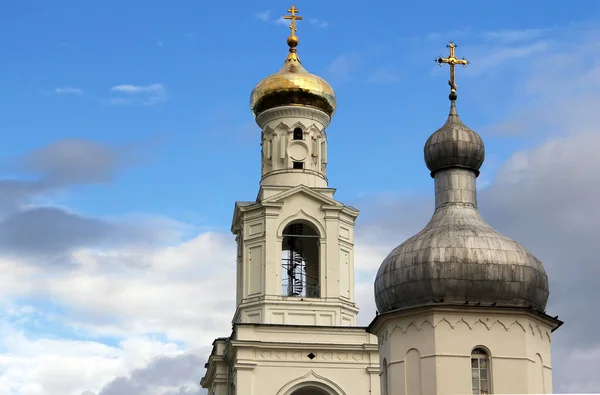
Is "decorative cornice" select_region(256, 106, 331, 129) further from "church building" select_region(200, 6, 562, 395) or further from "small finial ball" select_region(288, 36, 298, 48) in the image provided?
"small finial ball" select_region(288, 36, 298, 48)

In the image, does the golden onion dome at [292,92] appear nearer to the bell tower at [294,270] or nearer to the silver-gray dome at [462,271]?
the bell tower at [294,270]

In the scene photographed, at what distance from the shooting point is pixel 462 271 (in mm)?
27250

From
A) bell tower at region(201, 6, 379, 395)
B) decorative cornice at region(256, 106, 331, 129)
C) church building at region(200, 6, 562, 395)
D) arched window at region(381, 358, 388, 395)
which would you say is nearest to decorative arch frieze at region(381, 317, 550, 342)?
church building at region(200, 6, 562, 395)

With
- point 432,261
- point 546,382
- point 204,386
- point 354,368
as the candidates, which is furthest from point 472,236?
point 204,386

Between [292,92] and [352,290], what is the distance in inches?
224

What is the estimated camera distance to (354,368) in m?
38.8

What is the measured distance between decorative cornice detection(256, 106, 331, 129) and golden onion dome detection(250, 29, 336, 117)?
13 centimetres

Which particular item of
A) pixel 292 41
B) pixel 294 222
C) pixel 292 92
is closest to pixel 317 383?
pixel 294 222

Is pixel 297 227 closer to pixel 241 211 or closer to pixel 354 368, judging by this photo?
pixel 241 211

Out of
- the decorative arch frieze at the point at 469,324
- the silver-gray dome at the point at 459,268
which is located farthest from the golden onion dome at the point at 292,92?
the decorative arch frieze at the point at 469,324

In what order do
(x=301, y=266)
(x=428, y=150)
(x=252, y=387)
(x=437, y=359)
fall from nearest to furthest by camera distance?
(x=437, y=359) < (x=428, y=150) < (x=252, y=387) < (x=301, y=266)

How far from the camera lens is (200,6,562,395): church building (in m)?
27.0

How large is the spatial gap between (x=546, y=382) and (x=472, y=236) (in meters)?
2.90

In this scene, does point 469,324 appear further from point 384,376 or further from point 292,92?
point 292,92
